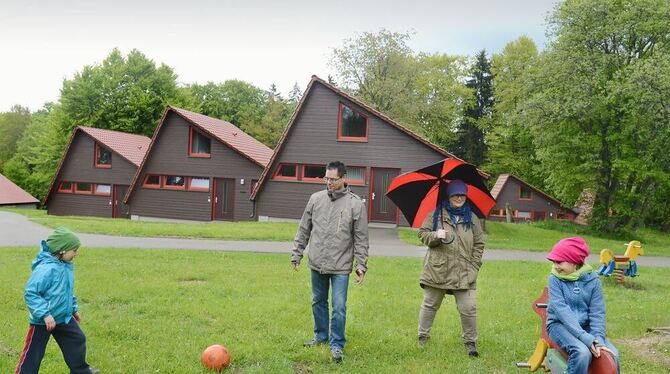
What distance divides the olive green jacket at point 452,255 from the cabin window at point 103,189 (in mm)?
32503

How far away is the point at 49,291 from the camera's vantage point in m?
4.91

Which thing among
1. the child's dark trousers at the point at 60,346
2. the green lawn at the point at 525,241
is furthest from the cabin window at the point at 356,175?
the child's dark trousers at the point at 60,346

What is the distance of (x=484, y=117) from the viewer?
167 ft

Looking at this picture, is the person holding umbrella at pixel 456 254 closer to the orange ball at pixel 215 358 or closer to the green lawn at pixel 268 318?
the green lawn at pixel 268 318

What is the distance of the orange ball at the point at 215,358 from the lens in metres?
5.62

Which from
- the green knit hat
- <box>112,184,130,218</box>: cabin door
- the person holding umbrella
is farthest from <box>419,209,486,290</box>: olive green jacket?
<box>112,184,130,218</box>: cabin door

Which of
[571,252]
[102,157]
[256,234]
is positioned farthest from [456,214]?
[102,157]

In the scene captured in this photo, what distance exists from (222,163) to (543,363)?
2570cm

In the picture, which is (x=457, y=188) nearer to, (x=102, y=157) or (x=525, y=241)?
(x=525, y=241)

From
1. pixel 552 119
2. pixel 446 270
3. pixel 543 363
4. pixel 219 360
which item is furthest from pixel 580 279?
pixel 552 119

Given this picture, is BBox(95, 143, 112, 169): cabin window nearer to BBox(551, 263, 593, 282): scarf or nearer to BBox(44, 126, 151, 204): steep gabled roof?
BBox(44, 126, 151, 204): steep gabled roof

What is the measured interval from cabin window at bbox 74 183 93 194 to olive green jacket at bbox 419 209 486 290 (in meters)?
33.6

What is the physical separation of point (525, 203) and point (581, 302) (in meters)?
41.1

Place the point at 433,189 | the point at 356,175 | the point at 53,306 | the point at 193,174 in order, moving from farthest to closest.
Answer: the point at 193,174 → the point at 356,175 → the point at 433,189 → the point at 53,306
